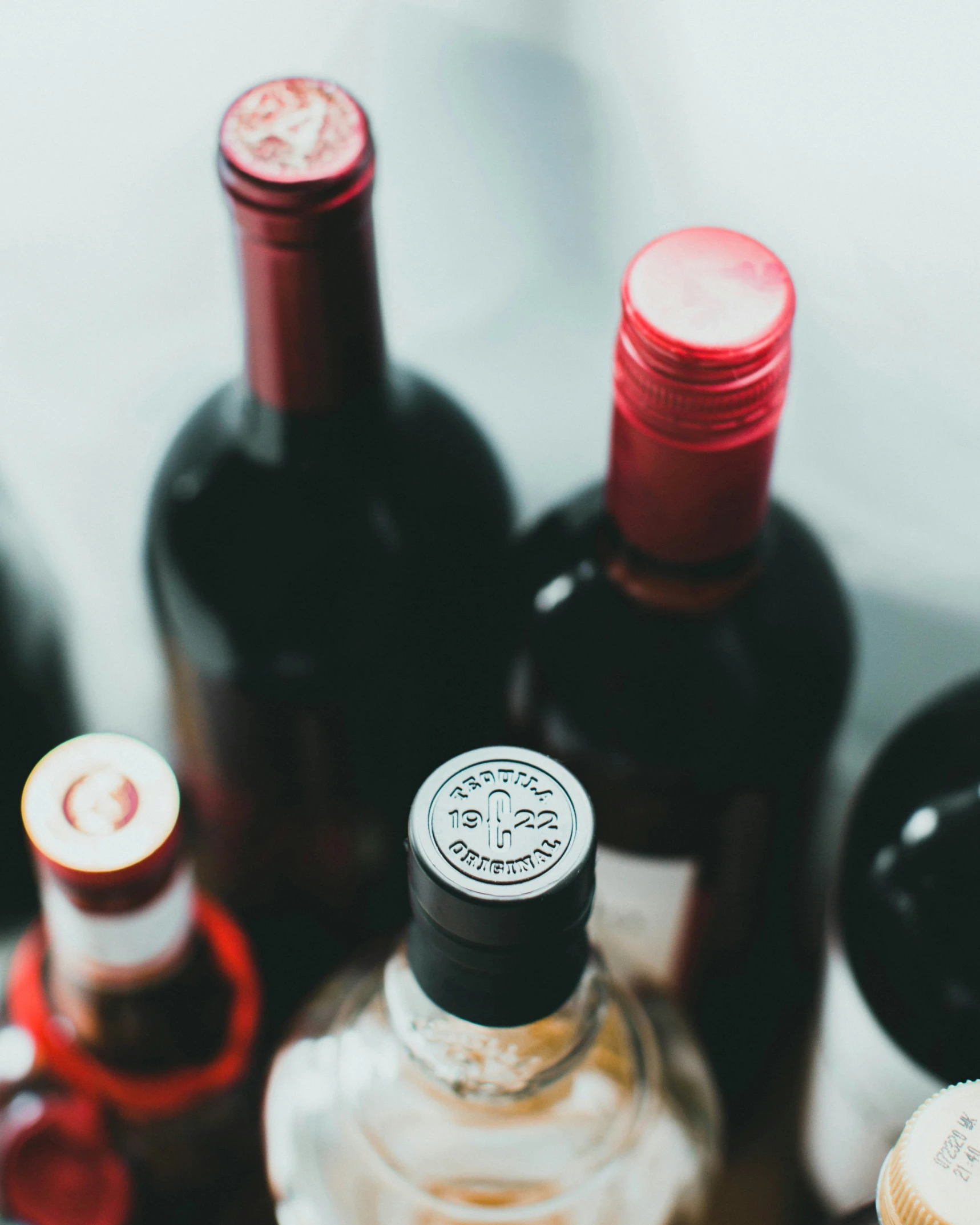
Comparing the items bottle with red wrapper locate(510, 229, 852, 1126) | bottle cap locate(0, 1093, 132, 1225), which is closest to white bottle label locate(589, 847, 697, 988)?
bottle with red wrapper locate(510, 229, 852, 1126)

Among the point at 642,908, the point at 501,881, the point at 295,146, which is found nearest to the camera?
the point at 501,881

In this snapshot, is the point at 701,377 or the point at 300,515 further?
the point at 300,515

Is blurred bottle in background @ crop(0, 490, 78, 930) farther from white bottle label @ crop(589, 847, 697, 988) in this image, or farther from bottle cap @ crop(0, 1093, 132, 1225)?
white bottle label @ crop(589, 847, 697, 988)

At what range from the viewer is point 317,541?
500 mm

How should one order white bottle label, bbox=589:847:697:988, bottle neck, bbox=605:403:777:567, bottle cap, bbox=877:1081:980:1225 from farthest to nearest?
white bottle label, bbox=589:847:697:988, bottle neck, bbox=605:403:777:567, bottle cap, bbox=877:1081:980:1225

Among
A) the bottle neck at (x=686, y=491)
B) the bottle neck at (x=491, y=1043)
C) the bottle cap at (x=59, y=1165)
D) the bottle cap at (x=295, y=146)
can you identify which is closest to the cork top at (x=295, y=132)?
the bottle cap at (x=295, y=146)

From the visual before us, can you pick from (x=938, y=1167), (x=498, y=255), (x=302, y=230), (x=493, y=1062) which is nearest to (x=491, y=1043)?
(x=493, y=1062)

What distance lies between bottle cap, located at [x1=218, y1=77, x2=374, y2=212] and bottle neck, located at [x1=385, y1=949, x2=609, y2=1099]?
217mm

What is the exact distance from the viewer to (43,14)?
0.68m

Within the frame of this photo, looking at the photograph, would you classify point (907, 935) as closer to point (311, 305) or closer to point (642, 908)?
point (642, 908)

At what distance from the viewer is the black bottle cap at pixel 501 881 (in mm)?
312

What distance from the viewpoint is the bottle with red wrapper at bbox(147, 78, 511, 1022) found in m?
0.42

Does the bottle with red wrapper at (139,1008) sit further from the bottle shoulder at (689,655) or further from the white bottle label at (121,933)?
the bottle shoulder at (689,655)

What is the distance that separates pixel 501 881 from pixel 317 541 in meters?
0.22
